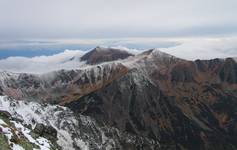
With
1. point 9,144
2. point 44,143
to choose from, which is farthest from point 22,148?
point 44,143

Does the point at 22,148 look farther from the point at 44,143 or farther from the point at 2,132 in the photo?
the point at 44,143

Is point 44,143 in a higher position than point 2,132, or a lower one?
lower

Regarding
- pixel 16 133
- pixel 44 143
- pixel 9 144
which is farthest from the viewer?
pixel 44 143

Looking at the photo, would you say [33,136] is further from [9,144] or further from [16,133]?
[9,144]

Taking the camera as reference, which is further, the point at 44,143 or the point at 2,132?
the point at 44,143

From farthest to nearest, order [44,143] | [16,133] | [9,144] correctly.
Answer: [44,143], [16,133], [9,144]

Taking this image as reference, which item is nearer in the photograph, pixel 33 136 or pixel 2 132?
pixel 2 132

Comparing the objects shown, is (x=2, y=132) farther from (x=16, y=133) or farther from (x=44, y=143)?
(x=44, y=143)
